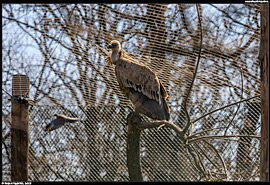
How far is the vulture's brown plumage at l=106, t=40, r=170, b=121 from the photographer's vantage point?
3096mm

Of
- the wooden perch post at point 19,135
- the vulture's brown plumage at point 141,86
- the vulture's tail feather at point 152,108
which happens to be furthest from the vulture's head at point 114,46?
the wooden perch post at point 19,135

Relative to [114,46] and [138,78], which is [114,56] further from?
[138,78]

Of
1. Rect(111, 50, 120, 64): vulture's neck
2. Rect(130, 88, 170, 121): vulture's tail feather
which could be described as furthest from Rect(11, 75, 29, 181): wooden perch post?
Rect(130, 88, 170, 121): vulture's tail feather

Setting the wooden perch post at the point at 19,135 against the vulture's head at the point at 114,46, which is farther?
the vulture's head at the point at 114,46

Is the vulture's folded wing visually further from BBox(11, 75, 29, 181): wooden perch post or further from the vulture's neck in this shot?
BBox(11, 75, 29, 181): wooden perch post

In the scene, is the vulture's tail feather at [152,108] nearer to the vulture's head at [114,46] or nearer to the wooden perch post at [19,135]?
the vulture's head at [114,46]

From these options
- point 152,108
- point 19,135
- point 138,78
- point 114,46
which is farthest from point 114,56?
point 19,135

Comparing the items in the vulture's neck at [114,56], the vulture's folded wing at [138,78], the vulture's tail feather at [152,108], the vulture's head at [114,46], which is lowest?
the vulture's tail feather at [152,108]

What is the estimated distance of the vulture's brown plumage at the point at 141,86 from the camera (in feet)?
10.2

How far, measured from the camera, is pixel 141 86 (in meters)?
3.18

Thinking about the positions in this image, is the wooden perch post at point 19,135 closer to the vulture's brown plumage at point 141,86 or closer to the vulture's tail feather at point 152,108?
the vulture's brown plumage at point 141,86

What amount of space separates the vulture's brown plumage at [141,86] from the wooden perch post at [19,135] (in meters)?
0.81

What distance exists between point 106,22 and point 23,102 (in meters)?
1.49

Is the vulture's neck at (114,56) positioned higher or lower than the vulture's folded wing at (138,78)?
higher
